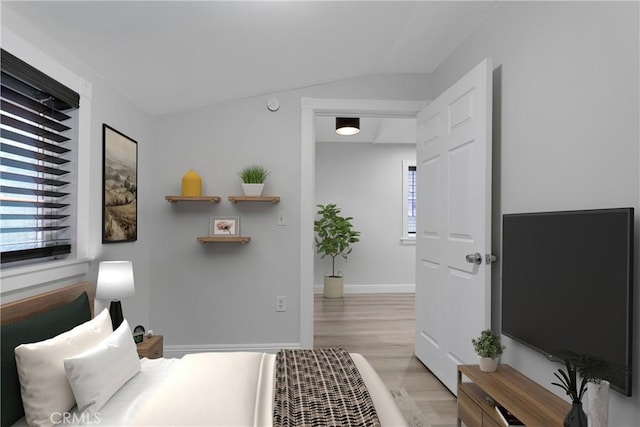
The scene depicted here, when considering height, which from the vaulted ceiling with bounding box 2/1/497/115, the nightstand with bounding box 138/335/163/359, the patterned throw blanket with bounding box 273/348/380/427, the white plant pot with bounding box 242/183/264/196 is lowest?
the nightstand with bounding box 138/335/163/359

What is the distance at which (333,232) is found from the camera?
6.39 m

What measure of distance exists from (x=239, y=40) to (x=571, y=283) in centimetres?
229

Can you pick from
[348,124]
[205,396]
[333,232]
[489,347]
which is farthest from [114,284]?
[333,232]

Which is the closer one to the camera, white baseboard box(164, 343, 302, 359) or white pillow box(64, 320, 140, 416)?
white pillow box(64, 320, 140, 416)

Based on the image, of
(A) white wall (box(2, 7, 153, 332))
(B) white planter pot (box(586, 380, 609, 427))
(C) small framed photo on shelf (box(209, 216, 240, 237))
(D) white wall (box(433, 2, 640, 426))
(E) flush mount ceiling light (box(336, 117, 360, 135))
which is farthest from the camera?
(E) flush mount ceiling light (box(336, 117, 360, 135))

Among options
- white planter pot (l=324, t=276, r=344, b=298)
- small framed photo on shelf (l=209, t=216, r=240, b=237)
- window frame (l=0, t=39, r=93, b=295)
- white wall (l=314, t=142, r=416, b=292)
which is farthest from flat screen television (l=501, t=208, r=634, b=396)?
white wall (l=314, t=142, r=416, b=292)

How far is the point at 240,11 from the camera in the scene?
90.8 inches

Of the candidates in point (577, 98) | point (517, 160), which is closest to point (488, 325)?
point (517, 160)

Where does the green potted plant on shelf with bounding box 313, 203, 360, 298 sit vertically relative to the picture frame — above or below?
below

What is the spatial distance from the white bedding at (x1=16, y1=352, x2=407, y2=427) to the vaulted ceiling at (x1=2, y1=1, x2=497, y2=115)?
66.2 inches

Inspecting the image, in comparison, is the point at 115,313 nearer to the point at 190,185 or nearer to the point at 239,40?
the point at 190,185

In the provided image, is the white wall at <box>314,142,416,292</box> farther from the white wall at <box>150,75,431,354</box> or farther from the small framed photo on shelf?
the small framed photo on shelf

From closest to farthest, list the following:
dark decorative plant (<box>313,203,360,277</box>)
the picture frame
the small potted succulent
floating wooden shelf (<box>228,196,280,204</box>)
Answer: the small potted succulent, the picture frame, floating wooden shelf (<box>228,196,280,204</box>), dark decorative plant (<box>313,203,360,277</box>)

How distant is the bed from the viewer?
146 centimetres
